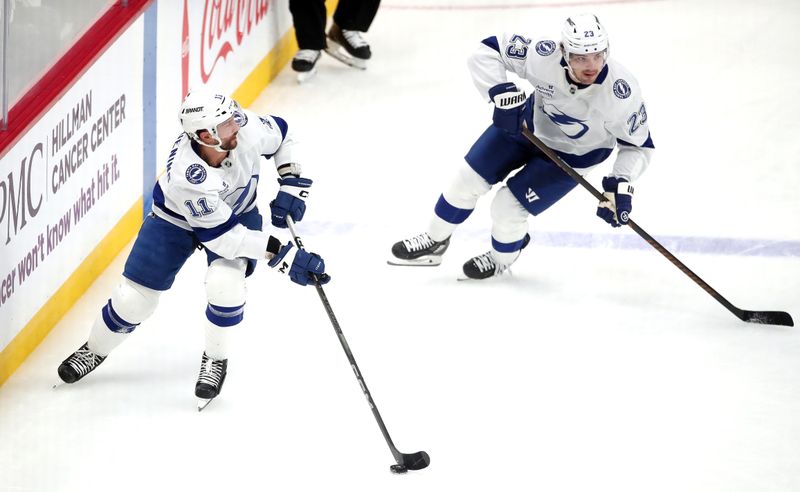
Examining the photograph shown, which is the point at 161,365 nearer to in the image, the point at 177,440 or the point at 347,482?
the point at 177,440

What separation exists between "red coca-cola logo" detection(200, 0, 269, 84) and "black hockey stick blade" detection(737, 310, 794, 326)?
9.17 ft

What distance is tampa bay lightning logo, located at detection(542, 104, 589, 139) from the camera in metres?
4.20

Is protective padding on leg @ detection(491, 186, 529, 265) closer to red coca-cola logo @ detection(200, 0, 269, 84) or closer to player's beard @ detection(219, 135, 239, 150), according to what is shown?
player's beard @ detection(219, 135, 239, 150)

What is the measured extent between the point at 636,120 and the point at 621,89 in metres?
0.13

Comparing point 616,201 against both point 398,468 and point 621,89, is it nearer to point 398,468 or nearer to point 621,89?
point 621,89

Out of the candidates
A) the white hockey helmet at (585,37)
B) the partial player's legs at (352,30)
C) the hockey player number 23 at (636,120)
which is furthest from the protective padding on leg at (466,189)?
the partial player's legs at (352,30)

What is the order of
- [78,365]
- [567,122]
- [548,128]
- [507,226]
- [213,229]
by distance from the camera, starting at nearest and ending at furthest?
[213,229], [78,365], [567,122], [548,128], [507,226]

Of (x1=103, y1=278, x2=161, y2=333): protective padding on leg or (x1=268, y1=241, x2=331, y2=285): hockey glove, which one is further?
(x1=103, y1=278, x2=161, y2=333): protective padding on leg

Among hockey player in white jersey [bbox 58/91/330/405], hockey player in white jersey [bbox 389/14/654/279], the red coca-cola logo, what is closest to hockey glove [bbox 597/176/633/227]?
hockey player in white jersey [bbox 389/14/654/279]

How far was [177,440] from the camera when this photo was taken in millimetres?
3707

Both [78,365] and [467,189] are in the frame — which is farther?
[467,189]

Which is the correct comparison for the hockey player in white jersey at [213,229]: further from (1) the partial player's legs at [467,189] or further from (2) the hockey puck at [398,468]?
(1) the partial player's legs at [467,189]

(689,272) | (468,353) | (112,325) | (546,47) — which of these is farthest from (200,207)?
(689,272)

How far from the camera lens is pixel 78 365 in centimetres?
397
